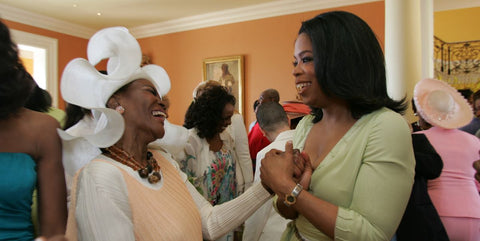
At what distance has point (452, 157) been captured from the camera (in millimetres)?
2002

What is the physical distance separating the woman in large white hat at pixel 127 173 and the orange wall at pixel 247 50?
4971 mm

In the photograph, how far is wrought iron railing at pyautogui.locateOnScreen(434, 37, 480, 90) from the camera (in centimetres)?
921

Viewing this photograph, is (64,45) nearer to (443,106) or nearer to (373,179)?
(443,106)

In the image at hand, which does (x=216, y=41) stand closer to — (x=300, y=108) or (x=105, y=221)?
(x=300, y=108)

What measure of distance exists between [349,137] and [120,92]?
37.1 inches

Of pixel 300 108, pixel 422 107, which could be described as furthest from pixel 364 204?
pixel 300 108

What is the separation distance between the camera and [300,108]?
13.8 ft

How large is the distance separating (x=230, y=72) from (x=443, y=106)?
517 cm

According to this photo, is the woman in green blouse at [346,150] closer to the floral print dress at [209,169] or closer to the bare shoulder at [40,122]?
the bare shoulder at [40,122]

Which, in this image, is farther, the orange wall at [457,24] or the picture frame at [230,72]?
the orange wall at [457,24]

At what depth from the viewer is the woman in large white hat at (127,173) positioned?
45.8 inches

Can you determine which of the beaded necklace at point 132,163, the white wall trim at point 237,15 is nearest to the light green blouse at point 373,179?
the beaded necklace at point 132,163

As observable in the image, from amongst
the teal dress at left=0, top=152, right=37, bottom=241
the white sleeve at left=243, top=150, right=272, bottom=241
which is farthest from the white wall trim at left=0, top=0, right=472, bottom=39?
the teal dress at left=0, top=152, right=37, bottom=241

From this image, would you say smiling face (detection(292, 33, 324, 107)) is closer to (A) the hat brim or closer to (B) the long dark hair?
(B) the long dark hair
